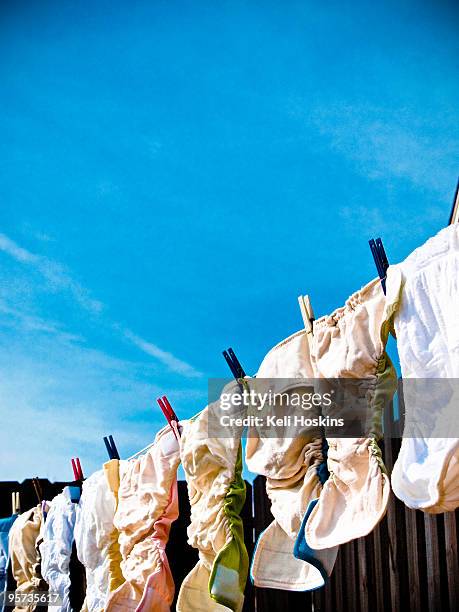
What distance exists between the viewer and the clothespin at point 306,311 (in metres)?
2.62

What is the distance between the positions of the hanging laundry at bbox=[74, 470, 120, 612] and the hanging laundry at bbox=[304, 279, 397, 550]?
65.6 inches

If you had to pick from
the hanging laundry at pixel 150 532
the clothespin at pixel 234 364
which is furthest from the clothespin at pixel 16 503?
the clothespin at pixel 234 364

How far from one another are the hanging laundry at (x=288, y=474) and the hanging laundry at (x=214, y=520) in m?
0.18

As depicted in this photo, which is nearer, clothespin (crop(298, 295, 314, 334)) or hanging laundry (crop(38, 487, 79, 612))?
clothespin (crop(298, 295, 314, 334))

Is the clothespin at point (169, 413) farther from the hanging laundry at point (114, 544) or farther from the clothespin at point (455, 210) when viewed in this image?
the clothespin at point (455, 210)

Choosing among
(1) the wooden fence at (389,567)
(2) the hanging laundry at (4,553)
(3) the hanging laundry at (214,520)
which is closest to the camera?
(1) the wooden fence at (389,567)

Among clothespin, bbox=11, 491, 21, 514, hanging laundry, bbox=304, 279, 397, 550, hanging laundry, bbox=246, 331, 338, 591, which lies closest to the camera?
hanging laundry, bbox=304, 279, 397, 550

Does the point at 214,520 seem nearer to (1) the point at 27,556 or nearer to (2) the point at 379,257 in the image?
(2) the point at 379,257

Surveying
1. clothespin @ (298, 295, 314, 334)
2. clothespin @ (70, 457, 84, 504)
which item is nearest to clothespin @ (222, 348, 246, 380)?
clothespin @ (298, 295, 314, 334)

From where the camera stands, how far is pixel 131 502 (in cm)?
352

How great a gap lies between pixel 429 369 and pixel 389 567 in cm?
114

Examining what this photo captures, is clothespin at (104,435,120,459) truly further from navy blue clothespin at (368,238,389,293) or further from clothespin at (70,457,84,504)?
navy blue clothespin at (368,238,389,293)

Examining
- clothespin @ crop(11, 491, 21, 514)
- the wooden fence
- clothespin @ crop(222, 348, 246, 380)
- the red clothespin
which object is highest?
clothespin @ crop(222, 348, 246, 380)

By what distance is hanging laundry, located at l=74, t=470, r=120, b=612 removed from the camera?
373 cm
